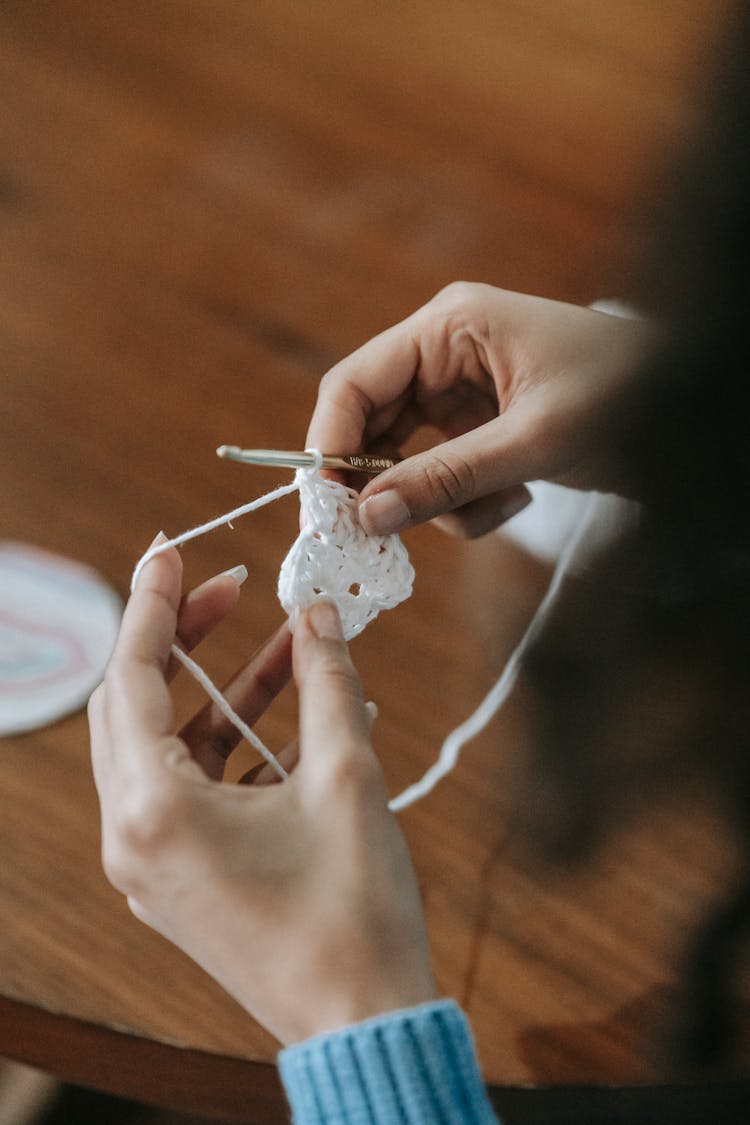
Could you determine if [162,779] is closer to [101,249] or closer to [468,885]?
[468,885]

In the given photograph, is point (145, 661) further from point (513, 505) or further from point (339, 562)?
point (513, 505)

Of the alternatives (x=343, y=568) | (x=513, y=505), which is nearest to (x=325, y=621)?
(x=343, y=568)

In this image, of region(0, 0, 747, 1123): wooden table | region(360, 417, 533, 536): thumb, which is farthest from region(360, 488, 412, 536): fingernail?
region(0, 0, 747, 1123): wooden table

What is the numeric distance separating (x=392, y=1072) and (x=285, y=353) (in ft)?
2.00

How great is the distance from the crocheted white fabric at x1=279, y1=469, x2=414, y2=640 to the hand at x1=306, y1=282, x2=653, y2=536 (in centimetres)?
8

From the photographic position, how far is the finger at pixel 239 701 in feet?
2.08

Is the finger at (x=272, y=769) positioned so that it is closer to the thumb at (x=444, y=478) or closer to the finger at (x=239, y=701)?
the finger at (x=239, y=701)

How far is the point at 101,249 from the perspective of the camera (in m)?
0.97

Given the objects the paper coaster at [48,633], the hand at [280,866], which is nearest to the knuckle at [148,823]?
the hand at [280,866]

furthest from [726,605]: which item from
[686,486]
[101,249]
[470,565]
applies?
[101,249]

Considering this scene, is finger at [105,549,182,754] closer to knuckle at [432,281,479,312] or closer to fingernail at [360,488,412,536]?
fingernail at [360,488,412,536]

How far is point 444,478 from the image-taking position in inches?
26.2

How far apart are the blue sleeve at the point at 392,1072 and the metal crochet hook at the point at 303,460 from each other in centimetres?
27

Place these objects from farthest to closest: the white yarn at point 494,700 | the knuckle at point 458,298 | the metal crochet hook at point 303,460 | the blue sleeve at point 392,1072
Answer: the knuckle at point 458,298 < the white yarn at point 494,700 < the metal crochet hook at point 303,460 < the blue sleeve at point 392,1072
